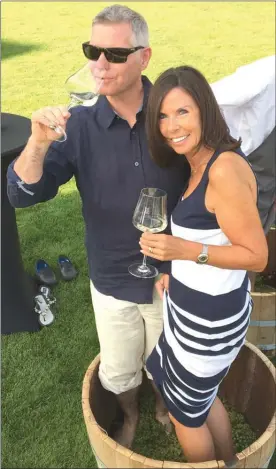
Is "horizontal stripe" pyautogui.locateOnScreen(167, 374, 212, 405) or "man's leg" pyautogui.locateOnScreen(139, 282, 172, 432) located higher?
"man's leg" pyautogui.locateOnScreen(139, 282, 172, 432)

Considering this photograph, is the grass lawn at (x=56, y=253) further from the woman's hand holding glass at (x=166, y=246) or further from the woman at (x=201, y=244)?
the woman's hand holding glass at (x=166, y=246)

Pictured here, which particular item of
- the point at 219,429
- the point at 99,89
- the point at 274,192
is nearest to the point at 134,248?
the point at 99,89

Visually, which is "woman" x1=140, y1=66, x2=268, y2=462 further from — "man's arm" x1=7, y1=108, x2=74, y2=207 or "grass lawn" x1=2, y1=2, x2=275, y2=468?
"grass lawn" x1=2, y1=2, x2=275, y2=468

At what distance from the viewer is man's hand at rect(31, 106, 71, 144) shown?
7.33ft

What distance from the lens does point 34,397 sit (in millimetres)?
3967

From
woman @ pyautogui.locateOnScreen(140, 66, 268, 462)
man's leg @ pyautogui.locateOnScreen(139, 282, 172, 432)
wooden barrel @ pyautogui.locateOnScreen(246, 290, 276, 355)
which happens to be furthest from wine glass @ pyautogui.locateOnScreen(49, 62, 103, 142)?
wooden barrel @ pyautogui.locateOnScreen(246, 290, 276, 355)

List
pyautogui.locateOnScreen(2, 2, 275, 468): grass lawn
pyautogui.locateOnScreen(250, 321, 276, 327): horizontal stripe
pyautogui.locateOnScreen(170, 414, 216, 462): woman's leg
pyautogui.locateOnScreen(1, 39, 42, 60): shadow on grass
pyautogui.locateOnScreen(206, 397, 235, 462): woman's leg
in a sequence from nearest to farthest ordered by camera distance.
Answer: pyautogui.locateOnScreen(170, 414, 216, 462): woman's leg < pyautogui.locateOnScreen(206, 397, 235, 462): woman's leg < pyautogui.locateOnScreen(2, 2, 275, 468): grass lawn < pyautogui.locateOnScreen(250, 321, 276, 327): horizontal stripe < pyautogui.locateOnScreen(1, 39, 42, 60): shadow on grass

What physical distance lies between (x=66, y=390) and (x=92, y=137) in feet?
6.94

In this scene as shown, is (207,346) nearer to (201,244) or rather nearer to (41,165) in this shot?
(201,244)

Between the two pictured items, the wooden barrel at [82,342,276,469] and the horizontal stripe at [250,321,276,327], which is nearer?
the wooden barrel at [82,342,276,469]

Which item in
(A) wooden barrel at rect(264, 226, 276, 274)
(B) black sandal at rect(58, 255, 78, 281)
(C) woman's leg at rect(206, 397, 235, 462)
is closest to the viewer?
(C) woman's leg at rect(206, 397, 235, 462)

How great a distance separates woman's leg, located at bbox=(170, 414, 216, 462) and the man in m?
0.59

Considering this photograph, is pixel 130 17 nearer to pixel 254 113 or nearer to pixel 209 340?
pixel 209 340

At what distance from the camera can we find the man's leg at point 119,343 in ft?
10.1
